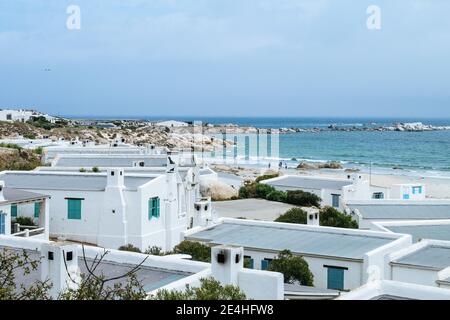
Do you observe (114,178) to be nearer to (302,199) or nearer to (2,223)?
(2,223)

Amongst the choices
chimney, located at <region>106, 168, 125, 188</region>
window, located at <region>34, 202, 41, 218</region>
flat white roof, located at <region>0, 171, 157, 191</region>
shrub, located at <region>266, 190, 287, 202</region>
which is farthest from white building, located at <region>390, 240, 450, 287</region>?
shrub, located at <region>266, 190, 287, 202</region>

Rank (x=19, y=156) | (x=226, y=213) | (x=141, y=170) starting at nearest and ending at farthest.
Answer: (x=141, y=170) < (x=226, y=213) < (x=19, y=156)

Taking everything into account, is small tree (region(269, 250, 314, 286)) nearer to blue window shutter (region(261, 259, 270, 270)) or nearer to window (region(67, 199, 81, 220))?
blue window shutter (region(261, 259, 270, 270))

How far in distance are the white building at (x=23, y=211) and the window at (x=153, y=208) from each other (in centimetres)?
360

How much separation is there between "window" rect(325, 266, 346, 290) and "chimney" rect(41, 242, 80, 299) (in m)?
8.66

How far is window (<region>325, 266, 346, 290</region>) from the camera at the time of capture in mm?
18234

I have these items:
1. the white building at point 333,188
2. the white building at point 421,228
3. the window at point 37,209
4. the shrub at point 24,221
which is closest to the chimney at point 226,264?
the white building at point 421,228

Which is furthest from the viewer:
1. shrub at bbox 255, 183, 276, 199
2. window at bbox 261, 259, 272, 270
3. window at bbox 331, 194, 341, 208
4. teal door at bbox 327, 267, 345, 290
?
shrub at bbox 255, 183, 276, 199

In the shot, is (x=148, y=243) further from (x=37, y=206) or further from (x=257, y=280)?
(x=257, y=280)

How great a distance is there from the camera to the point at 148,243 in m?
23.8

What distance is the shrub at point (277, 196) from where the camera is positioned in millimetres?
39031

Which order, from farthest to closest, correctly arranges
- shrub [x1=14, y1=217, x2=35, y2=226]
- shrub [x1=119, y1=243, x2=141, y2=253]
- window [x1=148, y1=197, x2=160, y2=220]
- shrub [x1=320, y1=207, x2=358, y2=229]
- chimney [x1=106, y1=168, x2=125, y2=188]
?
shrub [x1=320, y1=207, x2=358, y2=229], window [x1=148, y1=197, x2=160, y2=220], chimney [x1=106, y1=168, x2=125, y2=188], shrub [x1=14, y1=217, x2=35, y2=226], shrub [x1=119, y1=243, x2=141, y2=253]
